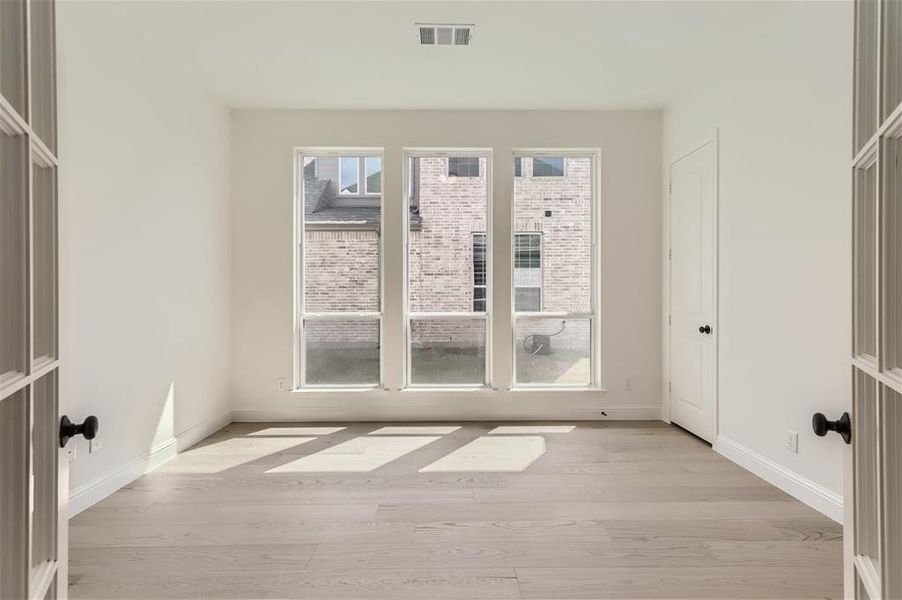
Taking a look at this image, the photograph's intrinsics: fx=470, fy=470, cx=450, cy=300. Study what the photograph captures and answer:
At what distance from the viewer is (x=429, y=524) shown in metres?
2.38

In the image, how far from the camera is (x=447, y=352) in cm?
437

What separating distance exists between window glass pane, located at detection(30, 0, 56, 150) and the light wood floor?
176 centimetres

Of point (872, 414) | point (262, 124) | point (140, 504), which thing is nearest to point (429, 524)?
point (140, 504)

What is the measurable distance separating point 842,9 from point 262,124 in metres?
4.09

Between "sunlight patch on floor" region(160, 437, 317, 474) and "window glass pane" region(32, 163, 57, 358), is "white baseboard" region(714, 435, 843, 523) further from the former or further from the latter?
"window glass pane" region(32, 163, 57, 358)

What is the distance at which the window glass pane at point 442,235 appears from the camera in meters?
4.35

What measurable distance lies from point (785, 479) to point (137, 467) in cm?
396

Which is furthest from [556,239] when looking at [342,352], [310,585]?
[310,585]

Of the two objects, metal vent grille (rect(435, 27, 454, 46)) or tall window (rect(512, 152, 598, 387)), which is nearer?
metal vent grille (rect(435, 27, 454, 46))

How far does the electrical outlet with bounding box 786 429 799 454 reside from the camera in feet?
8.79

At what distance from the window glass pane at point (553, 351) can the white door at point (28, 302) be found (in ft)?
12.2

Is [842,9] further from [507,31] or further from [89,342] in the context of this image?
[89,342]

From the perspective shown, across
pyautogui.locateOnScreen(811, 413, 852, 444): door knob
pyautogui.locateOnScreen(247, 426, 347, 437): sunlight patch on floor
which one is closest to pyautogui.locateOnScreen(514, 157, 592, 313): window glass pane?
pyautogui.locateOnScreen(247, 426, 347, 437): sunlight patch on floor

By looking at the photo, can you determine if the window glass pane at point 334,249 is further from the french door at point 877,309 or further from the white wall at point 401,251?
the french door at point 877,309
